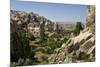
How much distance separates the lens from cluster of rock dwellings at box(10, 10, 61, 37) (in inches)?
88.6

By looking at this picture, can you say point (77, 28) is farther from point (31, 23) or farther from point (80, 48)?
point (31, 23)

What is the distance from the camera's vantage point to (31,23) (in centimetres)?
233

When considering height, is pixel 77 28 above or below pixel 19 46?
above

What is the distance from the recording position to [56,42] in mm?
2426

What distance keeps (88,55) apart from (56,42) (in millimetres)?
446

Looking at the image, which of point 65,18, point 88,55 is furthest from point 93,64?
point 65,18

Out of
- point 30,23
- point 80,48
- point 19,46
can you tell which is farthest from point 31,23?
point 80,48

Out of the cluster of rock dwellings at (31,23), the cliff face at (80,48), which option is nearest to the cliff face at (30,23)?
the cluster of rock dwellings at (31,23)

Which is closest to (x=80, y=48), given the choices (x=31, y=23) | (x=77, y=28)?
(x=77, y=28)

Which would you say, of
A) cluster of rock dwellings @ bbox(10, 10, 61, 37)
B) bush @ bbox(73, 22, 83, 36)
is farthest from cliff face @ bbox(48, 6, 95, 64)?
cluster of rock dwellings @ bbox(10, 10, 61, 37)

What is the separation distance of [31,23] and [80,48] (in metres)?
0.67

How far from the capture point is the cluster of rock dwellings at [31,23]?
7.38 feet

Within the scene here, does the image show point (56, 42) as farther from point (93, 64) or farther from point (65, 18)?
point (93, 64)

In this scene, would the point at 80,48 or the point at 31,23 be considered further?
the point at 80,48
